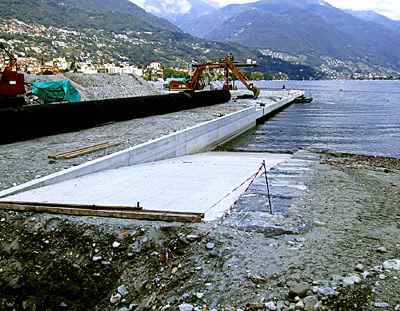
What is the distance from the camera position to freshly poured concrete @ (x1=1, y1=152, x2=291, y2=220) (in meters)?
8.55

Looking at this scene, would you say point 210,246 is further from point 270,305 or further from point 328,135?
point 328,135

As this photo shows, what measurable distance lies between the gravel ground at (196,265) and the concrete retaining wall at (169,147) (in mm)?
2062


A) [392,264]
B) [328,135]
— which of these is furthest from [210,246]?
[328,135]

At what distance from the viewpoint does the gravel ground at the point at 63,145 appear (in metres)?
10.5

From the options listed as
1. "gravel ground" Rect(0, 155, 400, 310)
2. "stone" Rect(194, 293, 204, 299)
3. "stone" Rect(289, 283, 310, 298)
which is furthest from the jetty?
"stone" Rect(289, 283, 310, 298)

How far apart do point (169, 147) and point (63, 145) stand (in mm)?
3690

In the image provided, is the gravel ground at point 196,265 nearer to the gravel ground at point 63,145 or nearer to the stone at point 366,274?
the stone at point 366,274

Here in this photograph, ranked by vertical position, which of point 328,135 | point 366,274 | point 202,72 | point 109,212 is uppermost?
point 202,72

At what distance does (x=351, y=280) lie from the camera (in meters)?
5.75

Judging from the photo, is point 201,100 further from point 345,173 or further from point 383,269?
point 383,269

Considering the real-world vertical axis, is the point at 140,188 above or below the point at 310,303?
above

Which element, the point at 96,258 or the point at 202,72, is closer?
the point at 96,258

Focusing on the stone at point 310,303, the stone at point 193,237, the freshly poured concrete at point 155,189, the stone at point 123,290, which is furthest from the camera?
the freshly poured concrete at point 155,189

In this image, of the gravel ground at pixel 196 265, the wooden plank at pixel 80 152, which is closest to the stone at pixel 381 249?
the gravel ground at pixel 196 265
